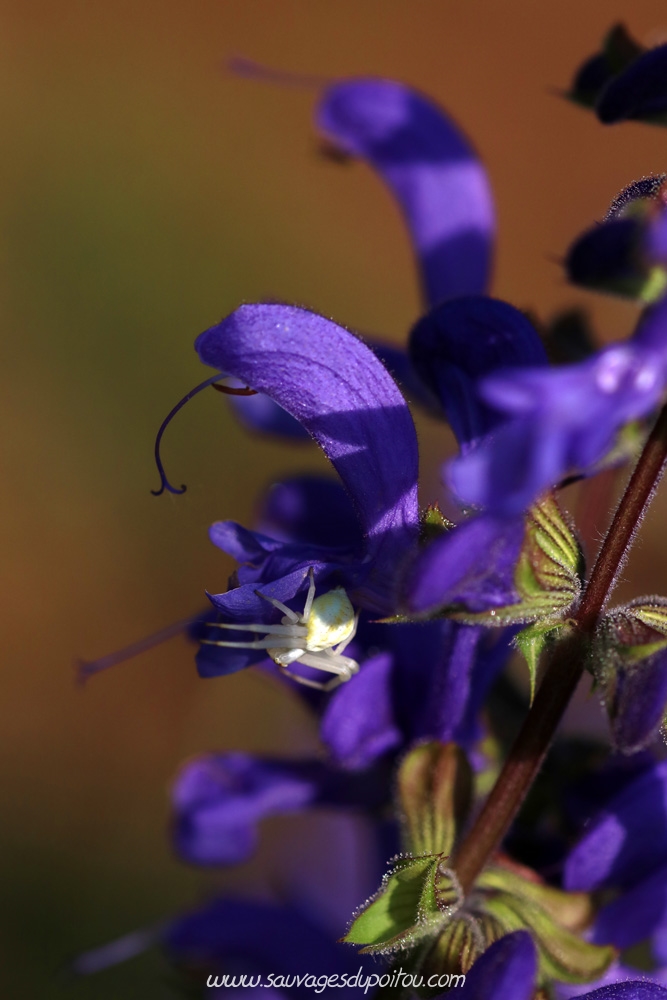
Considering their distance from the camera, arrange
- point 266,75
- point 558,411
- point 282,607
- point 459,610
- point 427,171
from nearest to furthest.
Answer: point 558,411, point 459,610, point 282,607, point 427,171, point 266,75

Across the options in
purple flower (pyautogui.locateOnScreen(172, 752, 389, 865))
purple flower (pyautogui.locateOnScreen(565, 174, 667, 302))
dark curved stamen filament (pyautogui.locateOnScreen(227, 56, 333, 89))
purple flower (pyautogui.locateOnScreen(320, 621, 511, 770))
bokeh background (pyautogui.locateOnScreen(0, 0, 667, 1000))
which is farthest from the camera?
bokeh background (pyautogui.locateOnScreen(0, 0, 667, 1000))

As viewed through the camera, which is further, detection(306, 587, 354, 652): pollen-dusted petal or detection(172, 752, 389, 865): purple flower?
detection(172, 752, 389, 865): purple flower

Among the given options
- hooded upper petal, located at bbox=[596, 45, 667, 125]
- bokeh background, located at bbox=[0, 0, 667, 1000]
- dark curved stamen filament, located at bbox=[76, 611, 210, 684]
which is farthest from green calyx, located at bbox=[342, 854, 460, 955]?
bokeh background, located at bbox=[0, 0, 667, 1000]

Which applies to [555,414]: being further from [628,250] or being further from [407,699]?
[407,699]

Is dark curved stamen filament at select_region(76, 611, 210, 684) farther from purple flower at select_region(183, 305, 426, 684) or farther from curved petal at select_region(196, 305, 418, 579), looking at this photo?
curved petal at select_region(196, 305, 418, 579)

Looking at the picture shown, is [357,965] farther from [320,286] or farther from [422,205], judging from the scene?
[320,286]

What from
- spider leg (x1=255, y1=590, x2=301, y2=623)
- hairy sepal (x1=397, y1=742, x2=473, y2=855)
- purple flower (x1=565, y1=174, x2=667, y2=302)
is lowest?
hairy sepal (x1=397, y1=742, x2=473, y2=855)

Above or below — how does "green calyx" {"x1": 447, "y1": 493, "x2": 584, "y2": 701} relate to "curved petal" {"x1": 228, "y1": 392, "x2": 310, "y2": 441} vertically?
above

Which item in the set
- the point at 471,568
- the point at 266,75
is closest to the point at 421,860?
the point at 471,568
